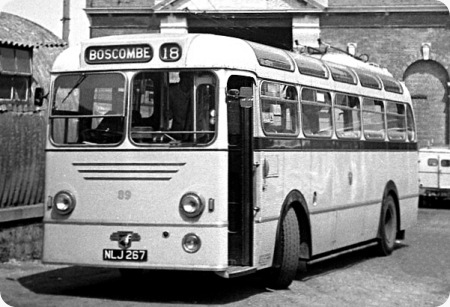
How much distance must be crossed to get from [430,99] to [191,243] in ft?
96.3

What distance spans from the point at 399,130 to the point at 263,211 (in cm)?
611

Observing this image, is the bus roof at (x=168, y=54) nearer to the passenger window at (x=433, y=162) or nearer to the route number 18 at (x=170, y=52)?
the route number 18 at (x=170, y=52)

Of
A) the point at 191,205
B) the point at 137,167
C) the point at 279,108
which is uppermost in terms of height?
the point at 279,108

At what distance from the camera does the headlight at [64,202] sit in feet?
31.7

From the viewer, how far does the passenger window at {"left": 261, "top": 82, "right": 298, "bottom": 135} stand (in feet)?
33.5

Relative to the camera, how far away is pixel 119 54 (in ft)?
31.9

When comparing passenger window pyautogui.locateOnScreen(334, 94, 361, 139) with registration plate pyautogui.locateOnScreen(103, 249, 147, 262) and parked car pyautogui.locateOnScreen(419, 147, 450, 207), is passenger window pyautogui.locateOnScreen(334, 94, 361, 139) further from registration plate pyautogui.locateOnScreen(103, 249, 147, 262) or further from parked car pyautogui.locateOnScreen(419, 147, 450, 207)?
parked car pyautogui.locateOnScreen(419, 147, 450, 207)

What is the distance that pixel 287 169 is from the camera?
35.1 feet

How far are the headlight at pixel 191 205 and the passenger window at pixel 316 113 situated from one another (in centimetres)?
257

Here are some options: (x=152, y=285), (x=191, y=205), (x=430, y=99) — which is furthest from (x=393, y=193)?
(x=430, y=99)

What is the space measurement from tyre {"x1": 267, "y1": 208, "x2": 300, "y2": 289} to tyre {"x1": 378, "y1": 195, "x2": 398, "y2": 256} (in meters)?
4.08

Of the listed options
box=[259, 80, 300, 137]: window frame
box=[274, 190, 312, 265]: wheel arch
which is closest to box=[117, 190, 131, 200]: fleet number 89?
box=[259, 80, 300, 137]: window frame

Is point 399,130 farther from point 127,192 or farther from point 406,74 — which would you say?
point 406,74

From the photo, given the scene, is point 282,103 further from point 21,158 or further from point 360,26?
point 360,26
